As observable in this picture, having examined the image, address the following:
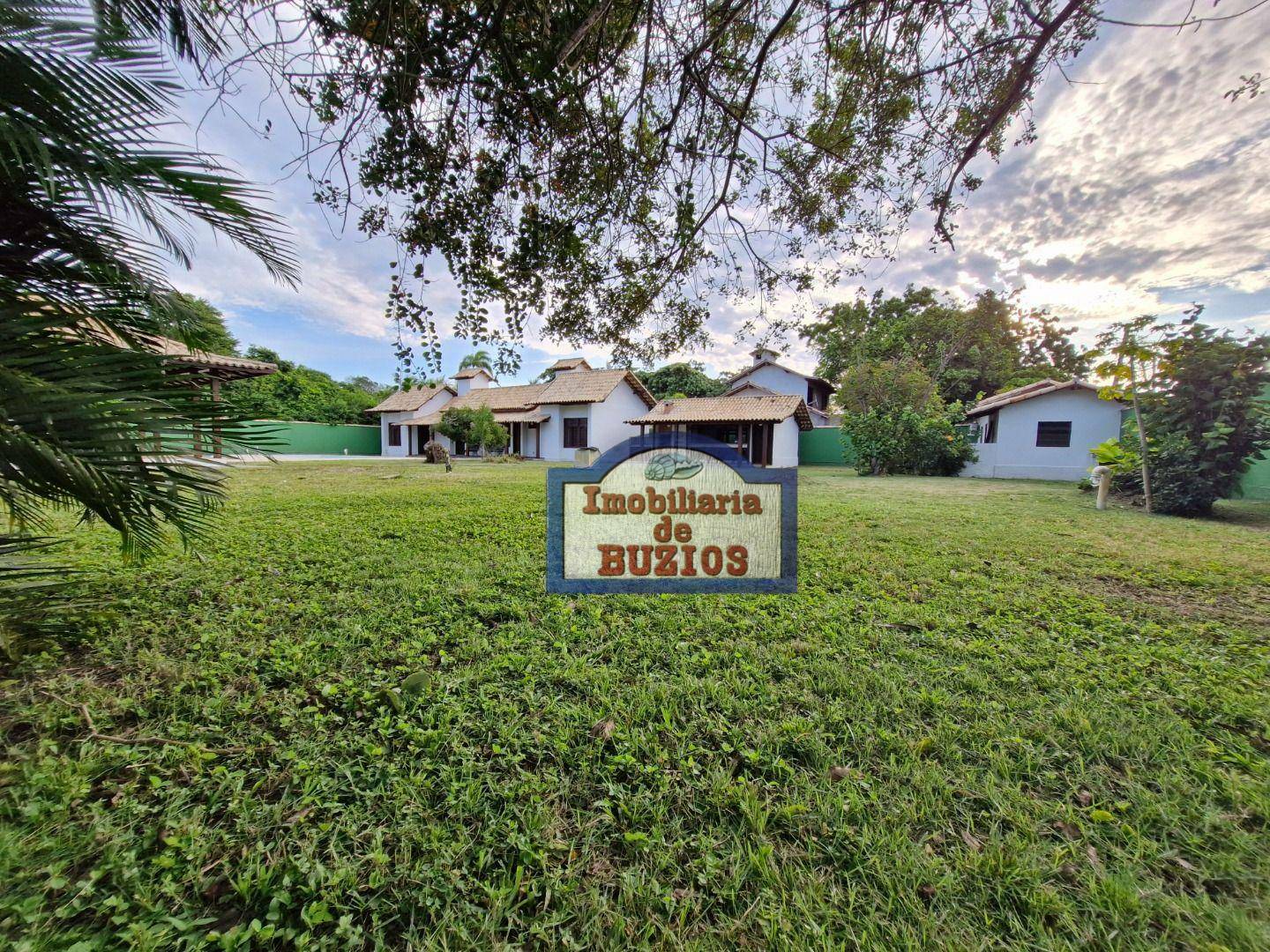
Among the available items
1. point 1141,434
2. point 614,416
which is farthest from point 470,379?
point 1141,434

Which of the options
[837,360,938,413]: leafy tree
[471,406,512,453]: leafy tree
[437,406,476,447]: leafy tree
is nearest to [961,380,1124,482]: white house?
[837,360,938,413]: leafy tree

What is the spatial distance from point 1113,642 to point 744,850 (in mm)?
3274

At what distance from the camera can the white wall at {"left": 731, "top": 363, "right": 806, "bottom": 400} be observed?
85.1 ft

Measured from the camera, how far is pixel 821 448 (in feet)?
77.2

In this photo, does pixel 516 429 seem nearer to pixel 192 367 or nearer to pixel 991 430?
pixel 991 430

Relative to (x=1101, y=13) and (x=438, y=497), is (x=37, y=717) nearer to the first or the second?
(x=438, y=497)

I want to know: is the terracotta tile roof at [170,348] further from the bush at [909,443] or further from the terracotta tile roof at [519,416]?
the terracotta tile roof at [519,416]

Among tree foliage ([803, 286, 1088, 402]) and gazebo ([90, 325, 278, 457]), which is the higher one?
tree foliage ([803, 286, 1088, 402])

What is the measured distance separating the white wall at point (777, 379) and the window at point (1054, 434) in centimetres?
1151

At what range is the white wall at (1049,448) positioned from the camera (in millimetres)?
14688

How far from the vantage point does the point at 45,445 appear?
158cm

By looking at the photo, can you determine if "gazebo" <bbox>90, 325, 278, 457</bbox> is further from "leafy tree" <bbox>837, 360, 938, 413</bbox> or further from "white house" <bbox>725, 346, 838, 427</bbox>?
"white house" <bbox>725, 346, 838, 427</bbox>

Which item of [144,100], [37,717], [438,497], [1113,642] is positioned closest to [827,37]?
[144,100]

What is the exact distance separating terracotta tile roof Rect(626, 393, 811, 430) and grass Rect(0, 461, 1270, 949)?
13238mm
